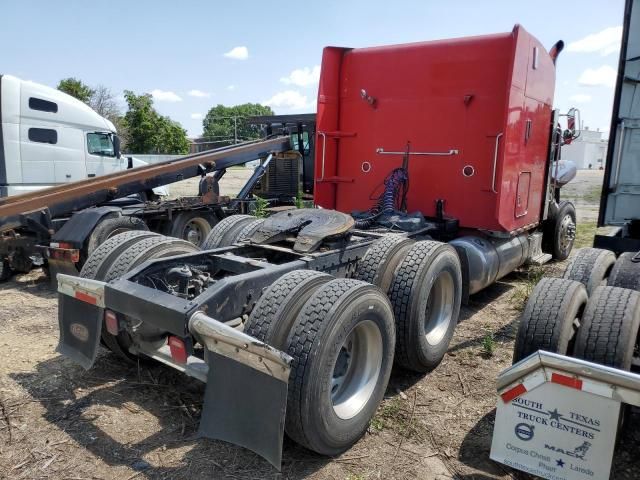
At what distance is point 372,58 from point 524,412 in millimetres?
4577

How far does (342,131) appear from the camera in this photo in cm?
639

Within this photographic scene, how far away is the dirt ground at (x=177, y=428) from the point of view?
2791 millimetres

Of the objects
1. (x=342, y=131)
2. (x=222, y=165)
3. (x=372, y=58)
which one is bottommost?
(x=222, y=165)

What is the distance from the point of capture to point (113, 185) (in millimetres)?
7023

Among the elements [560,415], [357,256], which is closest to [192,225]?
[357,256]

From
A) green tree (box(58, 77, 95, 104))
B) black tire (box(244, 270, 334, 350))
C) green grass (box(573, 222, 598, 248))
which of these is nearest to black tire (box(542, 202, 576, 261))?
green grass (box(573, 222, 598, 248))

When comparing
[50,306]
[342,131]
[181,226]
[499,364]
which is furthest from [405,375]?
[181,226]

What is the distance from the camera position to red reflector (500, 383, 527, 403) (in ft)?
8.49

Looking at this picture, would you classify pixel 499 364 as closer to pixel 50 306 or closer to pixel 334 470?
pixel 334 470

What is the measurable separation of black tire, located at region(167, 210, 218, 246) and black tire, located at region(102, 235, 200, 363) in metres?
4.35

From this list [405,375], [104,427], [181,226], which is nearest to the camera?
[104,427]

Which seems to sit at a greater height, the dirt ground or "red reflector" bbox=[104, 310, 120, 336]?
"red reflector" bbox=[104, 310, 120, 336]

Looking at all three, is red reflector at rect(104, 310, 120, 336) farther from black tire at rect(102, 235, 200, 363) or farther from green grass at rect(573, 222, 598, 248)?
green grass at rect(573, 222, 598, 248)

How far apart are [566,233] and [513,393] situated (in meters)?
6.35
